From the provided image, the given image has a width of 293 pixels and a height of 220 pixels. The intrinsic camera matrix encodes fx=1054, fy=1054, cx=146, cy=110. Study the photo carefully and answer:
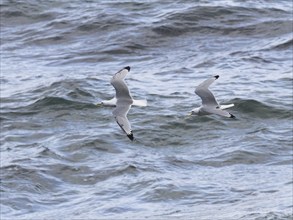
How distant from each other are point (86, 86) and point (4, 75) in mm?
3312

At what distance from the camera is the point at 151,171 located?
25094 mm

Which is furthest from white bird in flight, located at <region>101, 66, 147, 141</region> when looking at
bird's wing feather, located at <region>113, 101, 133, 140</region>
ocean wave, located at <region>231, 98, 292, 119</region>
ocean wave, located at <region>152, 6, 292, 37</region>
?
ocean wave, located at <region>152, 6, 292, 37</region>

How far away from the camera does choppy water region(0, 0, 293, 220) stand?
23469 millimetres

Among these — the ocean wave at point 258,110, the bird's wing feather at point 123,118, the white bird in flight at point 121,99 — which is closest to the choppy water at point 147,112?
the ocean wave at point 258,110

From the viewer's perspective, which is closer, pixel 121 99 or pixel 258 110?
pixel 121 99

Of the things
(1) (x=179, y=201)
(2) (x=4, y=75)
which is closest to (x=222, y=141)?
(1) (x=179, y=201)

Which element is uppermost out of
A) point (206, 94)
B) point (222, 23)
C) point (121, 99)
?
point (206, 94)

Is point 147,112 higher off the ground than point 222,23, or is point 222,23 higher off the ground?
point 222,23

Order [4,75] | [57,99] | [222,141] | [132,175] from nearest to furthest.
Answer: [132,175], [222,141], [57,99], [4,75]

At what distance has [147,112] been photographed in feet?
94.9

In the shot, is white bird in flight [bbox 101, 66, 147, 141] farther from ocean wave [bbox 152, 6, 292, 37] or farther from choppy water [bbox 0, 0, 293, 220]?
ocean wave [bbox 152, 6, 292, 37]

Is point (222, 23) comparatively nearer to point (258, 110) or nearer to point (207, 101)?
point (258, 110)

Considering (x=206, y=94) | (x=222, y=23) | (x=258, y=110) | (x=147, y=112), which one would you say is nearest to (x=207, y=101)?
(x=206, y=94)

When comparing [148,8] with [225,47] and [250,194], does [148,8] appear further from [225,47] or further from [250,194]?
[250,194]
